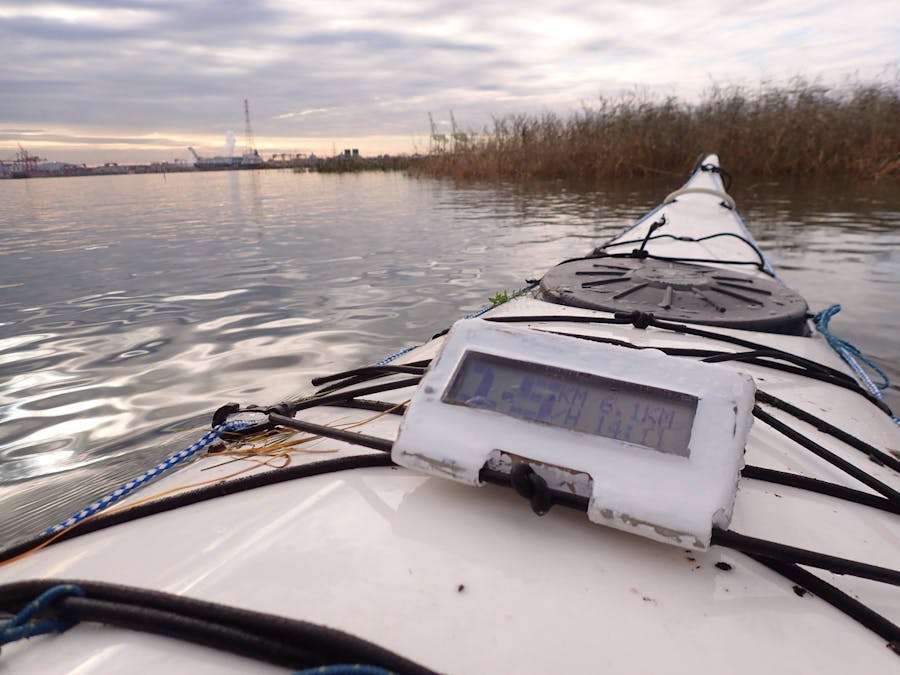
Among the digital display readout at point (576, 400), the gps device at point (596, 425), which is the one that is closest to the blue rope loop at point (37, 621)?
the gps device at point (596, 425)

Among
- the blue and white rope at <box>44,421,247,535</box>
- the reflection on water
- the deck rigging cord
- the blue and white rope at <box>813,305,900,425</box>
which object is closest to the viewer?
the deck rigging cord

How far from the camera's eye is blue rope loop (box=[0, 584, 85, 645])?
2.22ft

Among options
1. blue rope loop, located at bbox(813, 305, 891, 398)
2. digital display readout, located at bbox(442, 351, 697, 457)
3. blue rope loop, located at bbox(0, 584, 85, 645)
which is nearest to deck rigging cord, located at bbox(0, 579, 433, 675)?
blue rope loop, located at bbox(0, 584, 85, 645)

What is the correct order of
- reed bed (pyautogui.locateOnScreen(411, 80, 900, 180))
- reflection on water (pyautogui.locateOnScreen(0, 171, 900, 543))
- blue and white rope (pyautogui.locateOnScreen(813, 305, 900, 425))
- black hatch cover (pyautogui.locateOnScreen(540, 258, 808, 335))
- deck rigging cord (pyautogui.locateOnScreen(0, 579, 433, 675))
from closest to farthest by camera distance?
deck rigging cord (pyautogui.locateOnScreen(0, 579, 433, 675))
blue and white rope (pyautogui.locateOnScreen(813, 305, 900, 425))
black hatch cover (pyautogui.locateOnScreen(540, 258, 808, 335))
reflection on water (pyautogui.locateOnScreen(0, 171, 900, 543))
reed bed (pyautogui.locateOnScreen(411, 80, 900, 180))

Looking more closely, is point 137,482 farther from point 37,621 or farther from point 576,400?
point 576,400

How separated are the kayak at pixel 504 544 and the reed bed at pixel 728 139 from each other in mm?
14011

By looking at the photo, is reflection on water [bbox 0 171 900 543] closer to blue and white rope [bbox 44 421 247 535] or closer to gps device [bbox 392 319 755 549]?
blue and white rope [bbox 44 421 247 535]

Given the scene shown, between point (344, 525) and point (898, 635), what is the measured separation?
31.5 inches

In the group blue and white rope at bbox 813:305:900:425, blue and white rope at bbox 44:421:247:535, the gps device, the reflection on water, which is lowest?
the reflection on water

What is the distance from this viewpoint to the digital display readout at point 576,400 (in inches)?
35.6

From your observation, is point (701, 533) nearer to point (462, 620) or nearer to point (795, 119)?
point (462, 620)

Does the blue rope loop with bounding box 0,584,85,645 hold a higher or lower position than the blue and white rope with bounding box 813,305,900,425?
higher

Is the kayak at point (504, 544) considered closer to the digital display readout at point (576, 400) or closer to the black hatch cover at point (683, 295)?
the digital display readout at point (576, 400)

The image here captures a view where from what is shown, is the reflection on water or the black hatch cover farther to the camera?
the reflection on water
